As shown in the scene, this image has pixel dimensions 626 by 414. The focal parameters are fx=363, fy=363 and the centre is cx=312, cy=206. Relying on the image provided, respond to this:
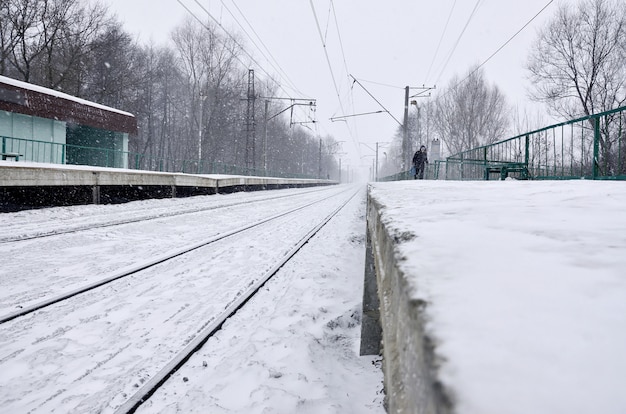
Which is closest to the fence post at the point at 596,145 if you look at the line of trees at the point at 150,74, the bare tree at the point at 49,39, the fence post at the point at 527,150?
the fence post at the point at 527,150

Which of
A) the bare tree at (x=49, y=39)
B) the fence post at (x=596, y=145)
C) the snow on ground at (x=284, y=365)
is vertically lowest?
the snow on ground at (x=284, y=365)

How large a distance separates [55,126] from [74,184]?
40.7ft

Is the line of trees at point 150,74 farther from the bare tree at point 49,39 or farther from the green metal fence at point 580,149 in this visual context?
the green metal fence at point 580,149

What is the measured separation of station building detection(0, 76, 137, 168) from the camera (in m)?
14.2

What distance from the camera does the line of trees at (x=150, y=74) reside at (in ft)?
78.9

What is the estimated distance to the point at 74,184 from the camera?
7.34 m

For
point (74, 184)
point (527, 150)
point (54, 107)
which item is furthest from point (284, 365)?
point (54, 107)

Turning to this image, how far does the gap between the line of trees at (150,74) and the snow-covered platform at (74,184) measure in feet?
29.8

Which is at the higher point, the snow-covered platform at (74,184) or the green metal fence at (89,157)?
the green metal fence at (89,157)

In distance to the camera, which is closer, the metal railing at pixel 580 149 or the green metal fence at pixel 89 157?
the metal railing at pixel 580 149

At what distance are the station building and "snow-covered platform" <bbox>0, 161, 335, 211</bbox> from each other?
2051 mm

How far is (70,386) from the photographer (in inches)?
61.0

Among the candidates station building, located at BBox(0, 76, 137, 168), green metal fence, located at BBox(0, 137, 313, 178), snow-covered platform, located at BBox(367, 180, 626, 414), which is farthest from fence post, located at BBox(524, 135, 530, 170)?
station building, located at BBox(0, 76, 137, 168)

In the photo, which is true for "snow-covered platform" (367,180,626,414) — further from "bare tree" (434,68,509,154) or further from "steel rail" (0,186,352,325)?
"bare tree" (434,68,509,154)
